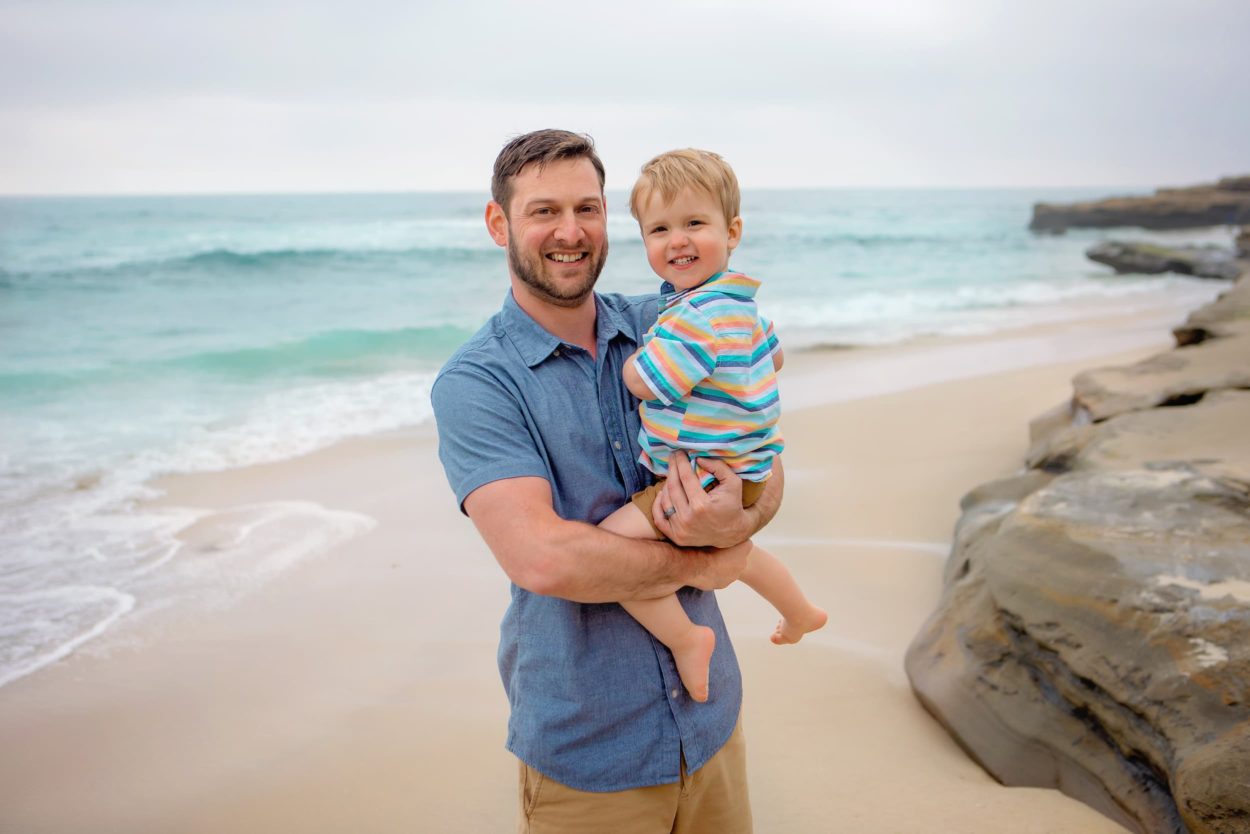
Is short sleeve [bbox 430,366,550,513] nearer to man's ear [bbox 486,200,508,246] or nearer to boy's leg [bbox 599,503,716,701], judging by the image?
boy's leg [bbox 599,503,716,701]

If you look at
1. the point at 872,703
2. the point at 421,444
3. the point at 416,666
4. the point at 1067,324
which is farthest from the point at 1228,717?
the point at 1067,324

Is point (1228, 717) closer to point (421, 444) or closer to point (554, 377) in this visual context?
point (554, 377)

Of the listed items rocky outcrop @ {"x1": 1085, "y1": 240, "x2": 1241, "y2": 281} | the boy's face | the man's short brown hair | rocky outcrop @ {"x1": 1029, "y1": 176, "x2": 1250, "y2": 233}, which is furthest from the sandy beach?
rocky outcrop @ {"x1": 1029, "y1": 176, "x2": 1250, "y2": 233}

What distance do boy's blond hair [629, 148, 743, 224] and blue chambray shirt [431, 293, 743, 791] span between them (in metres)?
0.53

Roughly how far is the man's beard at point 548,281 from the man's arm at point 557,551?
480 millimetres

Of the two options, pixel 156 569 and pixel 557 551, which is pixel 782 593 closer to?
pixel 557 551

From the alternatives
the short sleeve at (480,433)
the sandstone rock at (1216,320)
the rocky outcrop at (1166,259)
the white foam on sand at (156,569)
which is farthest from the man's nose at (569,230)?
the rocky outcrop at (1166,259)

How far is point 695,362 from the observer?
7.36 feet

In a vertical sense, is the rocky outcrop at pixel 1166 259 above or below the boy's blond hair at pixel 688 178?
below

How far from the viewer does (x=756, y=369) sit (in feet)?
7.79

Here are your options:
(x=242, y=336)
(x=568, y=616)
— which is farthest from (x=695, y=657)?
(x=242, y=336)

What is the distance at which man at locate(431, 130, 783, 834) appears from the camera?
2.06 meters

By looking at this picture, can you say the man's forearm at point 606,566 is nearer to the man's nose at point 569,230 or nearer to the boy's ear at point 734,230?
the man's nose at point 569,230

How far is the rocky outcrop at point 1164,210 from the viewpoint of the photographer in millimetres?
38500
